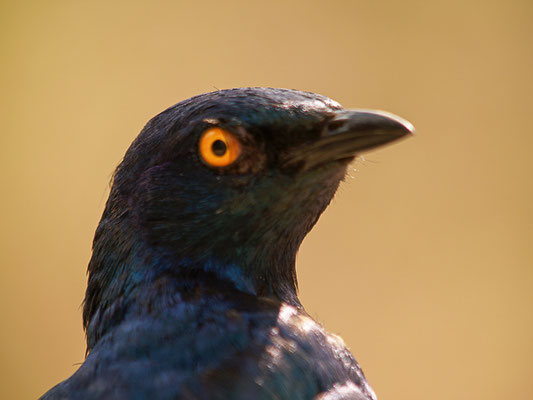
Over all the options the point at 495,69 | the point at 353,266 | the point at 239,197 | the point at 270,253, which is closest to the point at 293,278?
the point at 270,253

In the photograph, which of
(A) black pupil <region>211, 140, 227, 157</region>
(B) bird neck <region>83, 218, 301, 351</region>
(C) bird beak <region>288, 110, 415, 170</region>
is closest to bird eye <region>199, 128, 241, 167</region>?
(A) black pupil <region>211, 140, 227, 157</region>

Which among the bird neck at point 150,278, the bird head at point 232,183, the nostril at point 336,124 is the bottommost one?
the bird neck at point 150,278

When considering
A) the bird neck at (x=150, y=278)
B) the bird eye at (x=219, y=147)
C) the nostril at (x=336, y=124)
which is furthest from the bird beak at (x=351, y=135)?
the bird neck at (x=150, y=278)

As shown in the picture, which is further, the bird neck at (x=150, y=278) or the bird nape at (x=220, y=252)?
the bird neck at (x=150, y=278)

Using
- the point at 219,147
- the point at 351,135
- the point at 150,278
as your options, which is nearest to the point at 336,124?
the point at 351,135

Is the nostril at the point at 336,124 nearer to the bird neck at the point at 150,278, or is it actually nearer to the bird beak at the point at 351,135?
the bird beak at the point at 351,135

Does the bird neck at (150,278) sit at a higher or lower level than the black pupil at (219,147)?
lower

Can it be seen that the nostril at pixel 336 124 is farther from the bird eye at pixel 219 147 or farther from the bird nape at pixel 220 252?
the bird eye at pixel 219 147

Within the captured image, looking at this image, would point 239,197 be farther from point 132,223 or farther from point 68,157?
point 68,157

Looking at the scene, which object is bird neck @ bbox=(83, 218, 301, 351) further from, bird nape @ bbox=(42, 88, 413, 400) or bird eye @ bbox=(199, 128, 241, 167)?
bird eye @ bbox=(199, 128, 241, 167)
